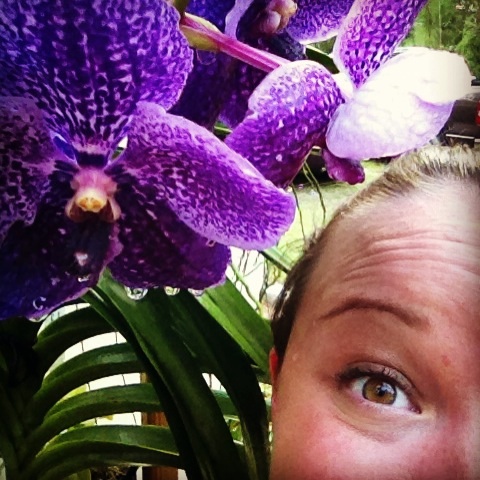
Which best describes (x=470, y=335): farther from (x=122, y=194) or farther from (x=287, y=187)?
(x=122, y=194)

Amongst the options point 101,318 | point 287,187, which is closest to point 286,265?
point 287,187

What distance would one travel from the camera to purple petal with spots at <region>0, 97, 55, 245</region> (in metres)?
0.51

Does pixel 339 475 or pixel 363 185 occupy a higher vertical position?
pixel 363 185

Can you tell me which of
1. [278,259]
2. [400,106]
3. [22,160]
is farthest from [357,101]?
[22,160]

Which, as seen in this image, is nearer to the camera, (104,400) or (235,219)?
(235,219)

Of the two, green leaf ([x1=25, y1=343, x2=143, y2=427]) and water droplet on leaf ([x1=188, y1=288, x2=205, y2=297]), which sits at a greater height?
water droplet on leaf ([x1=188, y1=288, x2=205, y2=297])

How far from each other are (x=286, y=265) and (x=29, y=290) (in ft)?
0.66

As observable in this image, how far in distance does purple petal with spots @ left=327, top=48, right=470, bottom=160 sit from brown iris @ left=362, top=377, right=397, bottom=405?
18 cm

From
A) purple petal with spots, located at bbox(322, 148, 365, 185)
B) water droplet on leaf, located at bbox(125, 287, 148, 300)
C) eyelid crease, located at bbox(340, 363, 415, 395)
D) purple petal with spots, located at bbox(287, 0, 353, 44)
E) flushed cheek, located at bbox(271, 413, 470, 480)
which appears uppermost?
purple petal with spots, located at bbox(287, 0, 353, 44)

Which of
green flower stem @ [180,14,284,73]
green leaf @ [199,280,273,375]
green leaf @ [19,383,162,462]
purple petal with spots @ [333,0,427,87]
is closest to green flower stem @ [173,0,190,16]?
green flower stem @ [180,14,284,73]

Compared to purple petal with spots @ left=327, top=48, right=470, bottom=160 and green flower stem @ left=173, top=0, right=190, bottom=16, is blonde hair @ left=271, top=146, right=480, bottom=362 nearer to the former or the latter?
purple petal with spots @ left=327, top=48, right=470, bottom=160

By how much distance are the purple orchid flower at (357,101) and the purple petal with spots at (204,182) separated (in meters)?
0.02

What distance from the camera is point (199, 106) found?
0.57 meters

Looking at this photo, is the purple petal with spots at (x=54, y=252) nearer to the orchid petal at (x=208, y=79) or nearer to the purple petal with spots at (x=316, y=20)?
the orchid petal at (x=208, y=79)
